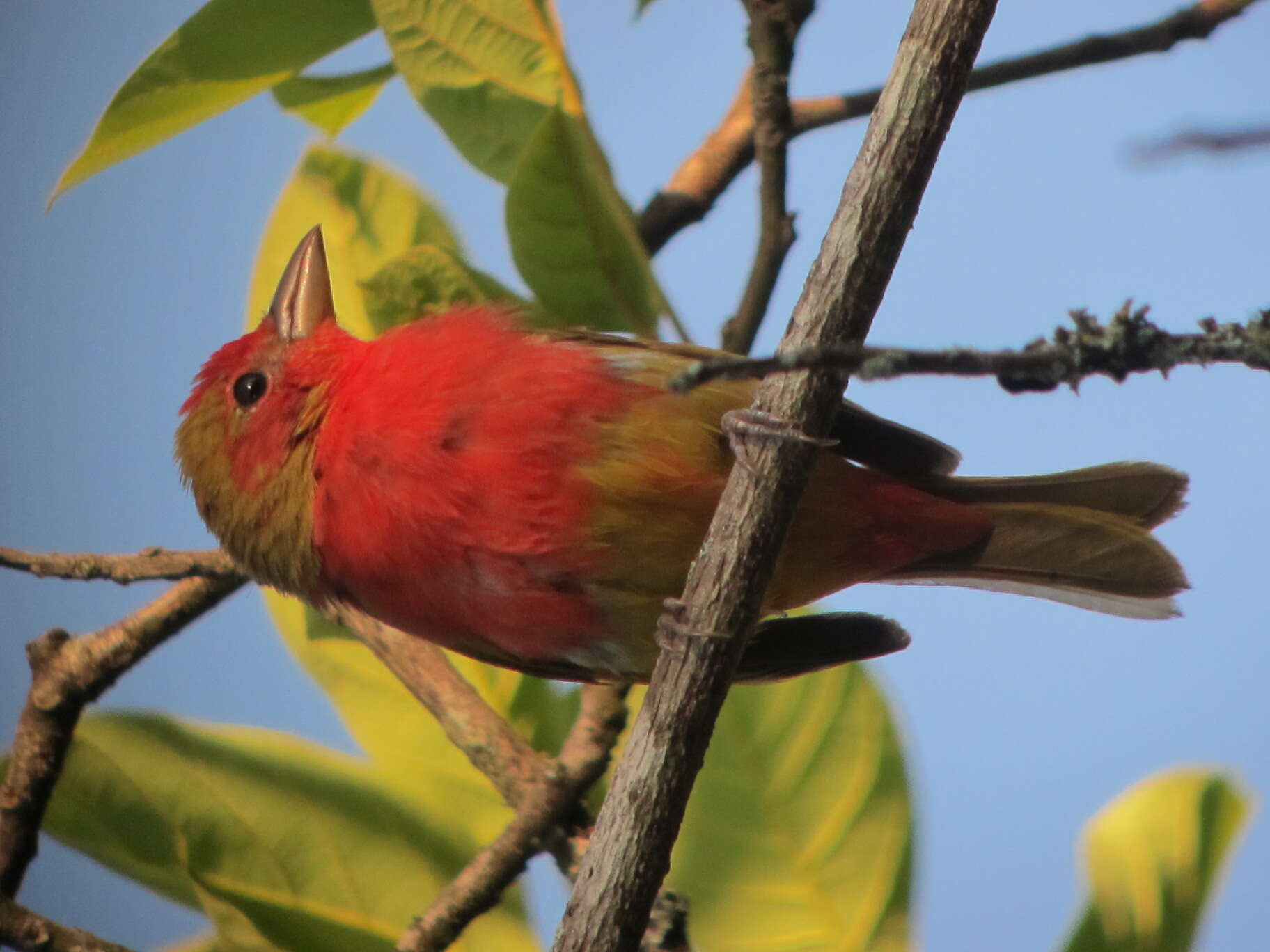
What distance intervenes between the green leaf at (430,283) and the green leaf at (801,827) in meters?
0.98

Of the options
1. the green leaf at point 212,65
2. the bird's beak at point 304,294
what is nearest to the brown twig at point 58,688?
the bird's beak at point 304,294

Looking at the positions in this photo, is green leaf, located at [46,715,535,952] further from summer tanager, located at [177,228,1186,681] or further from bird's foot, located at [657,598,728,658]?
bird's foot, located at [657,598,728,658]

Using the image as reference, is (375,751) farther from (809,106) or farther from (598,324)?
(809,106)

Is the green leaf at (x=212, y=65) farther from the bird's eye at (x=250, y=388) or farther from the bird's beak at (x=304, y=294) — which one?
the bird's eye at (x=250, y=388)

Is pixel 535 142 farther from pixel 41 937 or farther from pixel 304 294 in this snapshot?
pixel 41 937

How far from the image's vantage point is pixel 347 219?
10.1ft

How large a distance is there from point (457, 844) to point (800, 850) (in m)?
0.72

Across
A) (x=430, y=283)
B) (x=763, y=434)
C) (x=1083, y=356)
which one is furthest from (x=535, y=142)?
(x=1083, y=356)

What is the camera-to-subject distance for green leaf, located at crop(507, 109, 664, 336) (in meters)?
2.54

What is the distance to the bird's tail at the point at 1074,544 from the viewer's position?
2764 millimetres

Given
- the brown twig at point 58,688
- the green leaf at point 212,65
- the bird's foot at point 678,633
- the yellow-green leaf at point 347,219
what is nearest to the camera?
the bird's foot at point 678,633

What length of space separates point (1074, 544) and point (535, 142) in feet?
4.58

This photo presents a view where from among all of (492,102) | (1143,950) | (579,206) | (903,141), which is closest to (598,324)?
(579,206)

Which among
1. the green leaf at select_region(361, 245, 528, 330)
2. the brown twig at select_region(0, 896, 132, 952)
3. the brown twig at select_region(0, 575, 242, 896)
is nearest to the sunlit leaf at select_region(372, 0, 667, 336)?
the green leaf at select_region(361, 245, 528, 330)
